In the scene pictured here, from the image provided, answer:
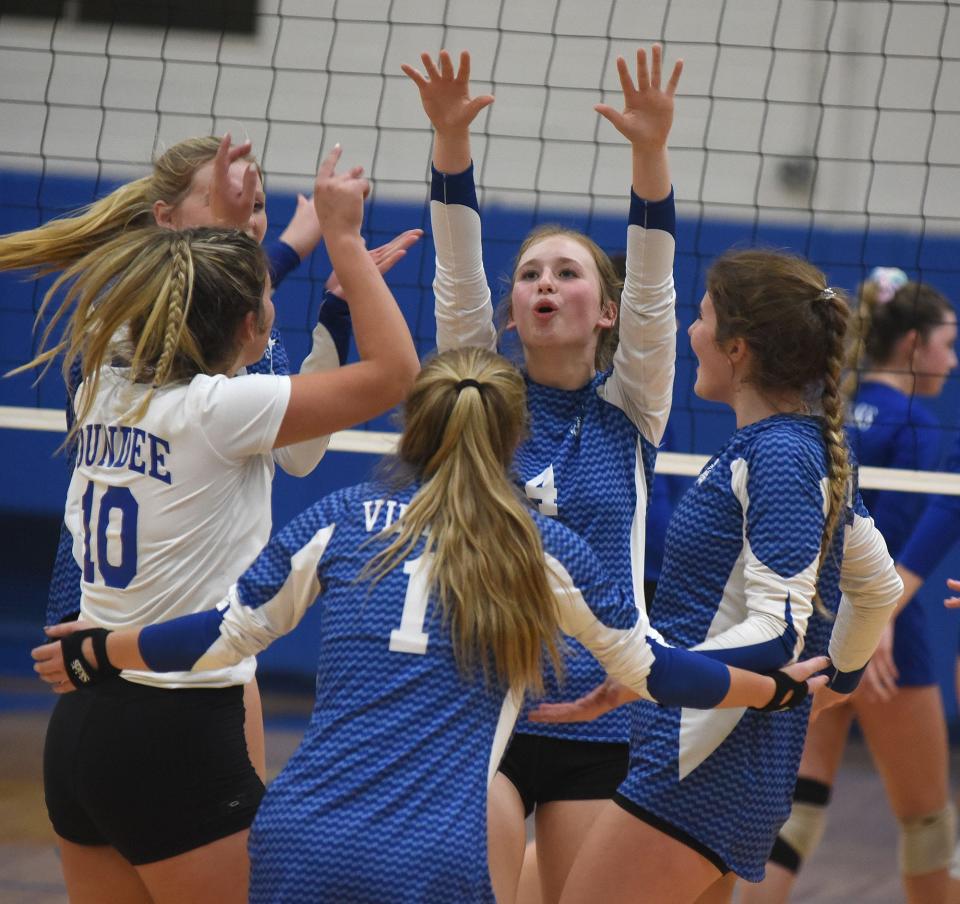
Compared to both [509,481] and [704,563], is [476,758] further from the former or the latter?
[704,563]

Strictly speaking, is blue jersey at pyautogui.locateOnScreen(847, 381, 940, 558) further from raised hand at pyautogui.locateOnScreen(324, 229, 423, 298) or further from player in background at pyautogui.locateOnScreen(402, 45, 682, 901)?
raised hand at pyautogui.locateOnScreen(324, 229, 423, 298)

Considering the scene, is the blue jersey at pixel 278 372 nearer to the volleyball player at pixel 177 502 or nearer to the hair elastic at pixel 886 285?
the volleyball player at pixel 177 502

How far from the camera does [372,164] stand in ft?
23.3

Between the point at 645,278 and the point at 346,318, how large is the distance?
1.84 feet

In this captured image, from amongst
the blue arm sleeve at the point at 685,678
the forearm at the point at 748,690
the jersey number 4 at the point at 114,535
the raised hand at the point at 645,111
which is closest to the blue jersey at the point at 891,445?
the raised hand at the point at 645,111

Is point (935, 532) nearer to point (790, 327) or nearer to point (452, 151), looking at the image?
point (790, 327)

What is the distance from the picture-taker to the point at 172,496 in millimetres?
2205

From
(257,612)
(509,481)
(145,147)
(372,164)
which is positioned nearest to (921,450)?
(509,481)

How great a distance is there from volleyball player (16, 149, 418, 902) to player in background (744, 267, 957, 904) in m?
1.77

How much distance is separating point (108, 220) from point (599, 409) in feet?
3.21

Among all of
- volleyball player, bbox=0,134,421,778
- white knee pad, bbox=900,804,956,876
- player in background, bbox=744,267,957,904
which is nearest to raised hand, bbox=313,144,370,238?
volleyball player, bbox=0,134,421,778

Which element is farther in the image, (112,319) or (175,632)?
(112,319)

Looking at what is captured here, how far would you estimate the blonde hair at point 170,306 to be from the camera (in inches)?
87.8

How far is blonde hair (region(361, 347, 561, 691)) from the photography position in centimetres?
193
